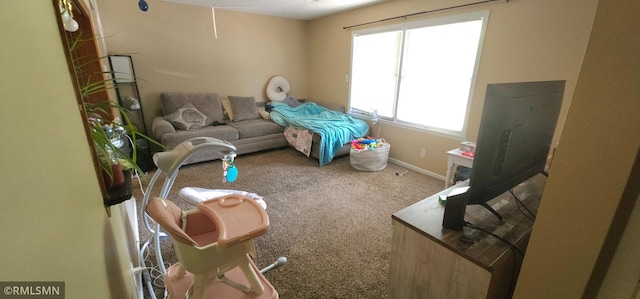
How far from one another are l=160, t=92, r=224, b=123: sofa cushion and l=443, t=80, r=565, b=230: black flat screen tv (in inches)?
153

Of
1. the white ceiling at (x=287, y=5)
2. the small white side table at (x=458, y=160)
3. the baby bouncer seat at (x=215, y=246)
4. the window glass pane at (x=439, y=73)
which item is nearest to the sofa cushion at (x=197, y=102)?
the white ceiling at (x=287, y=5)

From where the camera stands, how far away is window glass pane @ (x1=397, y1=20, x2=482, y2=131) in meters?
2.89

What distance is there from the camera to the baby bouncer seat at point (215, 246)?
90cm

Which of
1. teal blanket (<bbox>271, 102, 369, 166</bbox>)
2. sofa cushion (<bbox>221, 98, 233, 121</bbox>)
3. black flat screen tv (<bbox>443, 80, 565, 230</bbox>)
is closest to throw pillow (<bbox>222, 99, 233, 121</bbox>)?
sofa cushion (<bbox>221, 98, 233, 121</bbox>)

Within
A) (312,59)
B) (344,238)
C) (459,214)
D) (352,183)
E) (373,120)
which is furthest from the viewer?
(312,59)

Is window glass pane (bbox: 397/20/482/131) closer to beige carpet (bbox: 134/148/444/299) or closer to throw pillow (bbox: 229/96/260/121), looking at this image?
beige carpet (bbox: 134/148/444/299)

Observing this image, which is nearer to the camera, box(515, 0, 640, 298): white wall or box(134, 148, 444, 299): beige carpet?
box(515, 0, 640, 298): white wall

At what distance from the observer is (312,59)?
17.2 feet

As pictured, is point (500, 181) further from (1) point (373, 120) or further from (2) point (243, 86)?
(2) point (243, 86)

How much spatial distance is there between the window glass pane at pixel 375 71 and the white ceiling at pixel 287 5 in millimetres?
531

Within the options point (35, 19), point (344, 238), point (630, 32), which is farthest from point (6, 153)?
point (344, 238)

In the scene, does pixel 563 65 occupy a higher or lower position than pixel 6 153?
higher

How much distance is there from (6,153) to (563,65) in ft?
10.9

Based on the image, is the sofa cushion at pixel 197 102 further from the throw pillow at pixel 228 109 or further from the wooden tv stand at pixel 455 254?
the wooden tv stand at pixel 455 254
